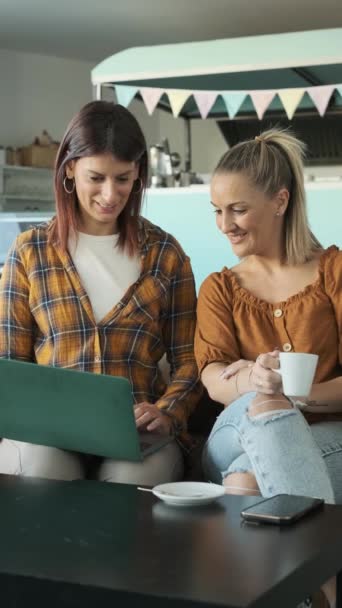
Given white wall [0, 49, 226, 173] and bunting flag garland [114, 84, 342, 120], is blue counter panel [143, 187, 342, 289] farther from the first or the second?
white wall [0, 49, 226, 173]

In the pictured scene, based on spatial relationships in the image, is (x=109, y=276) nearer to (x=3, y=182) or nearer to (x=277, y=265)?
(x=277, y=265)

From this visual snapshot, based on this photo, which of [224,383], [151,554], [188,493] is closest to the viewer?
[151,554]

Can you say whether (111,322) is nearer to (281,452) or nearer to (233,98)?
(281,452)

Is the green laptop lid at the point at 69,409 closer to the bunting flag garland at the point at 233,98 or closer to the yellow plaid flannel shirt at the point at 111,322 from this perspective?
the yellow plaid flannel shirt at the point at 111,322

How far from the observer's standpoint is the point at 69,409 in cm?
186

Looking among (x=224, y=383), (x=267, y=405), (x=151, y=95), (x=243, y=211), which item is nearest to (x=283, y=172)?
(x=243, y=211)

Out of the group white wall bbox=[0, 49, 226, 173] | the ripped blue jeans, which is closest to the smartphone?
the ripped blue jeans


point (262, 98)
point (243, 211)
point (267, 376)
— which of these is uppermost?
point (262, 98)

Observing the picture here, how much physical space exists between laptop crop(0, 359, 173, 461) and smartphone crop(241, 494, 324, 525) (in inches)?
14.4

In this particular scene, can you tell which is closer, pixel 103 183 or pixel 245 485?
pixel 245 485

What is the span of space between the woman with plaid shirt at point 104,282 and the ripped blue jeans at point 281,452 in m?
0.30

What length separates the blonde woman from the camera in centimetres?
205

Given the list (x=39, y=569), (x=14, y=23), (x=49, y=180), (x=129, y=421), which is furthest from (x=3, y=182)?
(x=39, y=569)

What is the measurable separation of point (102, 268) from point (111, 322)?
148 millimetres
